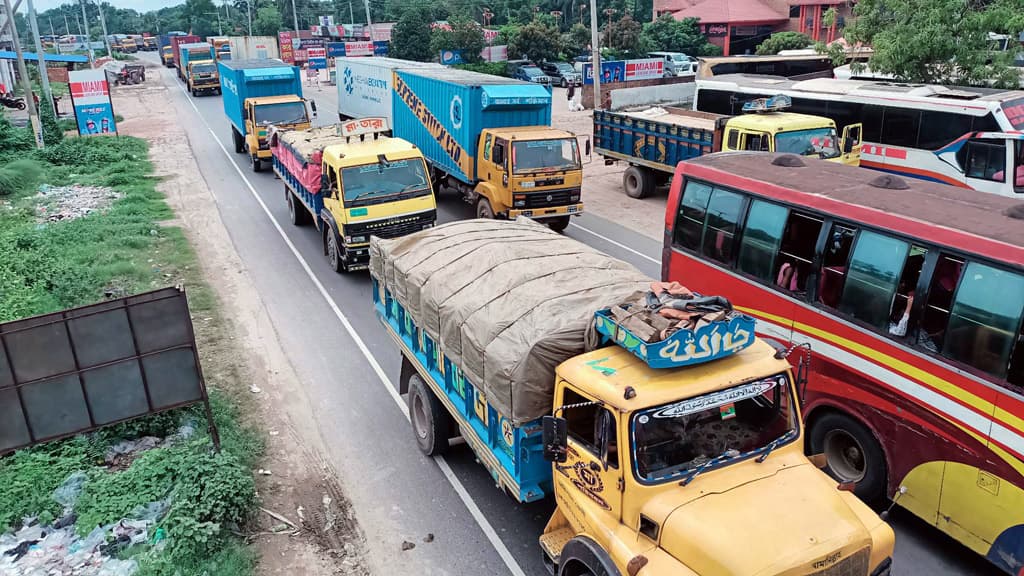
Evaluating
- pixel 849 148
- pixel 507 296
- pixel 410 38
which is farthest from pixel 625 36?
pixel 507 296

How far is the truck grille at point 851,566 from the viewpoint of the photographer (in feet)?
15.5

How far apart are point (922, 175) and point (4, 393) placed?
1854 centimetres

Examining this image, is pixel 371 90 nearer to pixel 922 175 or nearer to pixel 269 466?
pixel 922 175

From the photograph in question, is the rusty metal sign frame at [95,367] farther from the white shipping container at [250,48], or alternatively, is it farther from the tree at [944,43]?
the white shipping container at [250,48]

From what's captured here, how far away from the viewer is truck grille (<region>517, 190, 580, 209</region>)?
16.5m

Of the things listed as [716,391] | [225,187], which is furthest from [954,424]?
[225,187]

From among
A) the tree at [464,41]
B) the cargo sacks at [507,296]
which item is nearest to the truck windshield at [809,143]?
the cargo sacks at [507,296]

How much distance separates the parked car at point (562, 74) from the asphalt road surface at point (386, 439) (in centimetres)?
3243

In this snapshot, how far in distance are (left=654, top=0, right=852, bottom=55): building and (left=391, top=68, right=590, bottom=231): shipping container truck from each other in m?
40.0

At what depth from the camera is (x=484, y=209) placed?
17406mm

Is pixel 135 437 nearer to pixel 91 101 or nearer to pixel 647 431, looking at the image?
pixel 647 431

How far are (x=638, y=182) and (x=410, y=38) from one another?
4380 centimetres

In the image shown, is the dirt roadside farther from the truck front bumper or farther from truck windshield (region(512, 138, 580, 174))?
truck windshield (region(512, 138, 580, 174))

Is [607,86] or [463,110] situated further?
[607,86]
